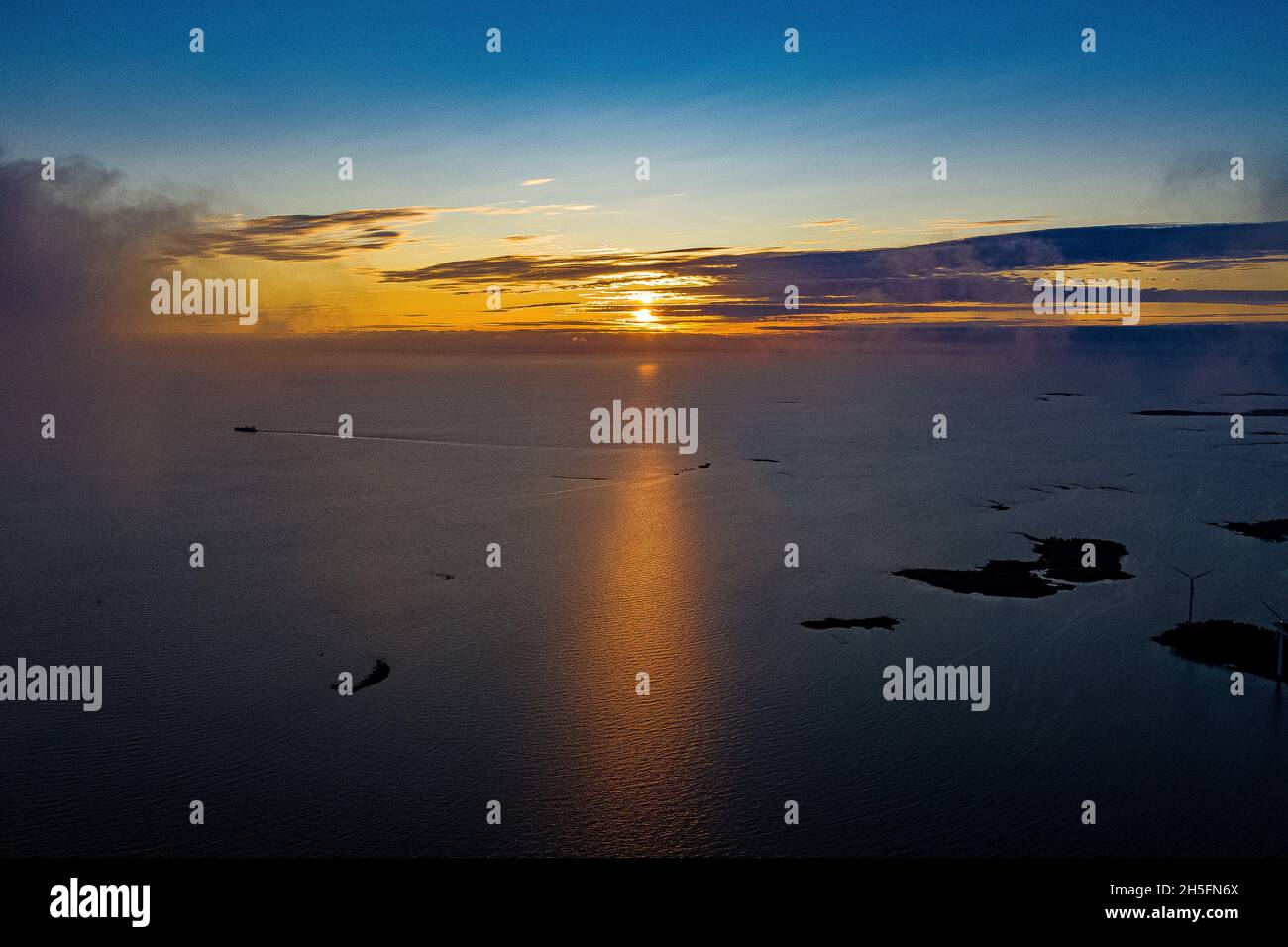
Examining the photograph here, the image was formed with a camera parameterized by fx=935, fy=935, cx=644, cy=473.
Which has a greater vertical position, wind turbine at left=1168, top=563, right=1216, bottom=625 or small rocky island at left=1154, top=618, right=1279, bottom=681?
wind turbine at left=1168, top=563, right=1216, bottom=625

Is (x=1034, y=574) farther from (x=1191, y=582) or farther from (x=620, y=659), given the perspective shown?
(x=620, y=659)

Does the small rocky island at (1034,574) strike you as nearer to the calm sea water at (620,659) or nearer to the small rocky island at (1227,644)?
the calm sea water at (620,659)

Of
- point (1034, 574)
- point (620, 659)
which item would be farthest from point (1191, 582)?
point (620, 659)

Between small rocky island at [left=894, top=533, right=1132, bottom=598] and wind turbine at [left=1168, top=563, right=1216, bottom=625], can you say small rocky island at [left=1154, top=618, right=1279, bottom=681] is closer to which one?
wind turbine at [left=1168, top=563, right=1216, bottom=625]

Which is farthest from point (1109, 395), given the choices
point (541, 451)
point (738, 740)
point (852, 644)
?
point (738, 740)

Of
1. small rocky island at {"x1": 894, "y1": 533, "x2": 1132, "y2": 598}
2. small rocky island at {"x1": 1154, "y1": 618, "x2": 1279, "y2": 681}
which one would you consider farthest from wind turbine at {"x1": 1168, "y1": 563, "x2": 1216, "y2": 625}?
small rocky island at {"x1": 894, "y1": 533, "x2": 1132, "y2": 598}

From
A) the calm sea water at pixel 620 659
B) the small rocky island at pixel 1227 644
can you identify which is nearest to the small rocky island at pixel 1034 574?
the calm sea water at pixel 620 659
